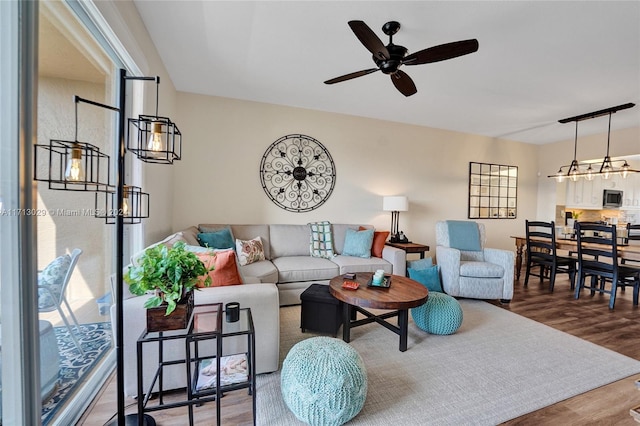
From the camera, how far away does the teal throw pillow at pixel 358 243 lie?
3.70 meters

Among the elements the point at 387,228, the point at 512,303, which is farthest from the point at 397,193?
the point at 512,303

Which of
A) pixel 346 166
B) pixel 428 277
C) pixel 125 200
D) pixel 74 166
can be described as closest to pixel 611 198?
pixel 428 277

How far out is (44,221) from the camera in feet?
4.04

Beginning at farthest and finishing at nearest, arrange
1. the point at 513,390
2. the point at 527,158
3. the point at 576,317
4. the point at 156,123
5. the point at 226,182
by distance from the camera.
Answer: the point at 527,158 < the point at 226,182 < the point at 576,317 < the point at 513,390 < the point at 156,123

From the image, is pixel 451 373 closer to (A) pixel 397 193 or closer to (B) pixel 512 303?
(B) pixel 512 303

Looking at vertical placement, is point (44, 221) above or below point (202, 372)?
above

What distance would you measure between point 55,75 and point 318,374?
1.95 meters

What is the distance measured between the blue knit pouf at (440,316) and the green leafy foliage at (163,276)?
6.51ft

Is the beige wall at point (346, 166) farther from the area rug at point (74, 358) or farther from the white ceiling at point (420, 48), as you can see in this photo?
the area rug at point (74, 358)

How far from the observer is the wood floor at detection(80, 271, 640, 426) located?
153cm

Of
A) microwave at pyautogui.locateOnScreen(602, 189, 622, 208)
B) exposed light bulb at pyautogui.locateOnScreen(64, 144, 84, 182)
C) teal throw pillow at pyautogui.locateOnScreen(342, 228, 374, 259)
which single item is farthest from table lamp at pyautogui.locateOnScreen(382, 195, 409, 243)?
microwave at pyautogui.locateOnScreen(602, 189, 622, 208)

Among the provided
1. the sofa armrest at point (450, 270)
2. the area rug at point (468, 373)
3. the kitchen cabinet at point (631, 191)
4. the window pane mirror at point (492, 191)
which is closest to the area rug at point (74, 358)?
the area rug at point (468, 373)

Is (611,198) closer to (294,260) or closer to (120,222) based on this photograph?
(294,260)

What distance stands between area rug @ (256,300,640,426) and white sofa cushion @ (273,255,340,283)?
507 mm
